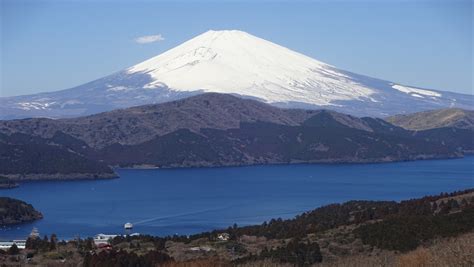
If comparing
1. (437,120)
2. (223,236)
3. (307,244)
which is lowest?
(223,236)

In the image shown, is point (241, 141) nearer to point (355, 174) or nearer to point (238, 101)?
point (238, 101)

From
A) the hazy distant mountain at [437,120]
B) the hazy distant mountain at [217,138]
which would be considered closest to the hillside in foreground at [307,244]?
the hazy distant mountain at [217,138]

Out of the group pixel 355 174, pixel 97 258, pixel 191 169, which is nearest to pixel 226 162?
pixel 191 169

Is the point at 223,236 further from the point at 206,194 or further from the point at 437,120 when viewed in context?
the point at 437,120

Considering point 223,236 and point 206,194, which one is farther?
point 206,194

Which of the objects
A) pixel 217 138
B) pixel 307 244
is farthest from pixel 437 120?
pixel 307 244

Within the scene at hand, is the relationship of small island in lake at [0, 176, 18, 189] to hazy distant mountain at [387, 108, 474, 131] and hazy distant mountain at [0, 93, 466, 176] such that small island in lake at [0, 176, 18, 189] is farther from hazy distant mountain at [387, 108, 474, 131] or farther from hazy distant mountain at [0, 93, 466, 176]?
hazy distant mountain at [387, 108, 474, 131]
